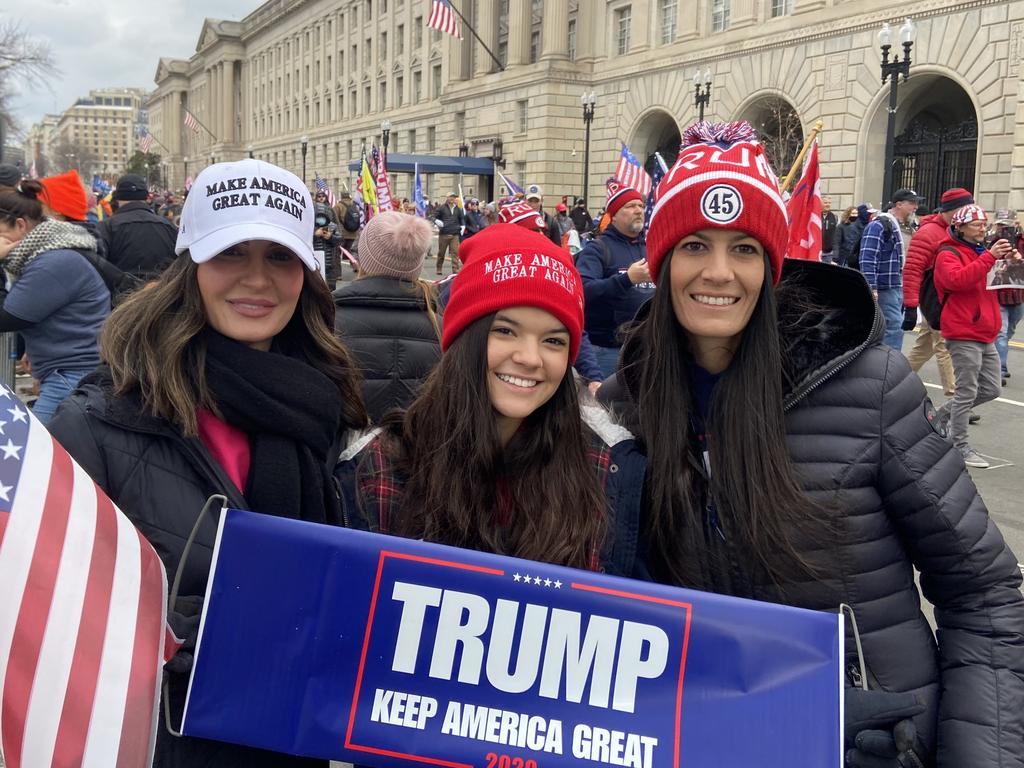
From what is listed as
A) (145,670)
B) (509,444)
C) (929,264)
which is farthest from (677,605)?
(929,264)

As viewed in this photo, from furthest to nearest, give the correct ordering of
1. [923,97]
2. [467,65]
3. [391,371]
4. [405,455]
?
[467,65] < [923,97] < [391,371] < [405,455]

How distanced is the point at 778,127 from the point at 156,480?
1357 inches

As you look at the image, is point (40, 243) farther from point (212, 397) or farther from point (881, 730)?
point (881, 730)

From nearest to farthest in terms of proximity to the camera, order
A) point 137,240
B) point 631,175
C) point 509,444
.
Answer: point 509,444 → point 137,240 → point 631,175

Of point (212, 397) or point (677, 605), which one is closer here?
point (677, 605)

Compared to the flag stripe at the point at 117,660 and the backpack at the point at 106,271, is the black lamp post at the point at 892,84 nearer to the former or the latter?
the backpack at the point at 106,271

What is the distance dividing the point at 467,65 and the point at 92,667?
55.1 m

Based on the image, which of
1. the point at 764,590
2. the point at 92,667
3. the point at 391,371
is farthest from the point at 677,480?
the point at 391,371

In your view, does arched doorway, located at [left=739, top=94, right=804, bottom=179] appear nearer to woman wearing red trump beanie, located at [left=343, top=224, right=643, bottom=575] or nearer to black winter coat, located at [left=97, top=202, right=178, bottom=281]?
black winter coat, located at [left=97, top=202, right=178, bottom=281]

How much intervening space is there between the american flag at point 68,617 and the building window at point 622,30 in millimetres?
42290

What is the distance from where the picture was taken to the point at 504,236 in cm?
232

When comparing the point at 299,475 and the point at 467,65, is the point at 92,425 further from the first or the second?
the point at 467,65

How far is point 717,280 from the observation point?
82.7 inches

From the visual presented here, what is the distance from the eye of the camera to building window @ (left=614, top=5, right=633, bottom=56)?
134 feet
